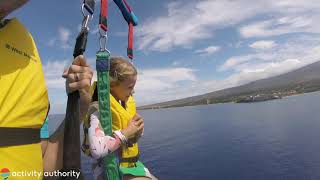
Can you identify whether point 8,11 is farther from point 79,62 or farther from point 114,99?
point 114,99

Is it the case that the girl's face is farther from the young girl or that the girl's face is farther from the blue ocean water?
the blue ocean water

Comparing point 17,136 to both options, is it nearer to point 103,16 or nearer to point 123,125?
point 103,16

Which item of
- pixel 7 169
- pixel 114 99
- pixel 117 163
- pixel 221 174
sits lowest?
pixel 221 174

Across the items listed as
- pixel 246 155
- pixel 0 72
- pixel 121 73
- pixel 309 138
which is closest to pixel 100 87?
pixel 121 73

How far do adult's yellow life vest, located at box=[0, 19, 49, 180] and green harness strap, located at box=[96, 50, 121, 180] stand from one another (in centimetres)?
129

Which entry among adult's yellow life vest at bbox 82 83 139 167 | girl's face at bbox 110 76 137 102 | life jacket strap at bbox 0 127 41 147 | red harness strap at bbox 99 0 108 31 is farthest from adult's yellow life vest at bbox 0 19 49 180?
girl's face at bbox 110 76 137 102

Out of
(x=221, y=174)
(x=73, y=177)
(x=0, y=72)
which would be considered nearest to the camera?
(x=0, y=72)

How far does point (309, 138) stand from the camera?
5831 cm

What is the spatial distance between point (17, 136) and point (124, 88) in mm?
2959

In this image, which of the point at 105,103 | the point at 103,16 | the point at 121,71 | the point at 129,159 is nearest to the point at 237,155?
the point at 129,159

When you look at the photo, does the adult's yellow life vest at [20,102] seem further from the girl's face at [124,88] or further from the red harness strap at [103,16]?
the girl's face at [124,88]

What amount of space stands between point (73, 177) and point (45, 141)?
0.43 m

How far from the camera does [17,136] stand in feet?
6.82

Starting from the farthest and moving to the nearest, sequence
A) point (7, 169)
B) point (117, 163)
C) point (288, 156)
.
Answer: point (288, 156)
point (117, 163)
point (7, 169)
